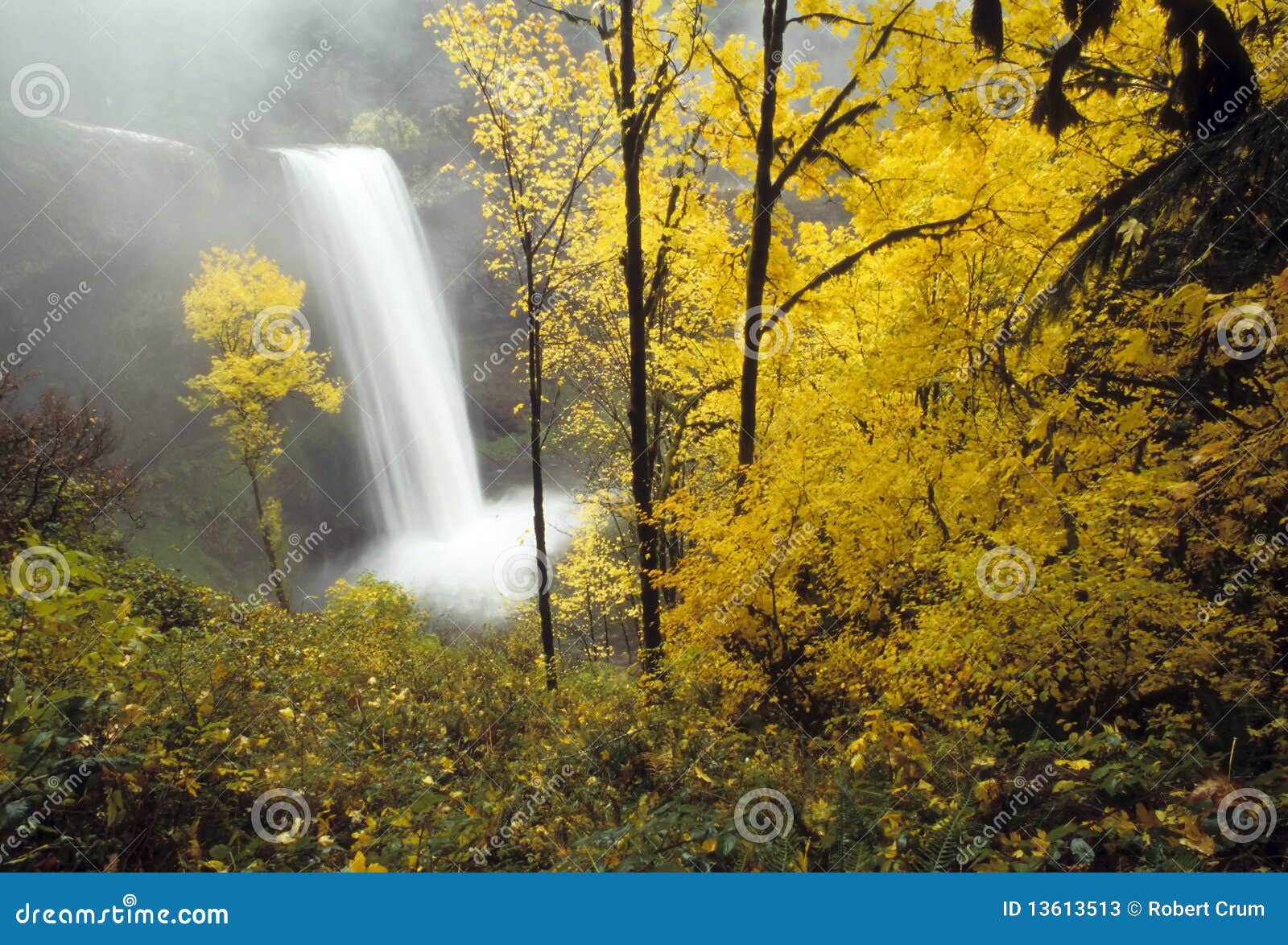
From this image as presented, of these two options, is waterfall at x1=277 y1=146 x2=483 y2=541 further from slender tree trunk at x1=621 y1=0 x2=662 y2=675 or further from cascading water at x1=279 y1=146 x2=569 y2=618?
slender tree trunk at x1=621 y1=0 x2=662 y2=675

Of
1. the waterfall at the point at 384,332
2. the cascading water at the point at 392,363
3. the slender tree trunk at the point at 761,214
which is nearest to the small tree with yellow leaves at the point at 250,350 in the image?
the cascading water at the point at 392,363

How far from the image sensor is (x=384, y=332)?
35625 mm

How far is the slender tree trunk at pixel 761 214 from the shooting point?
7367mm

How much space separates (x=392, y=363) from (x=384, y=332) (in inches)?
74.3

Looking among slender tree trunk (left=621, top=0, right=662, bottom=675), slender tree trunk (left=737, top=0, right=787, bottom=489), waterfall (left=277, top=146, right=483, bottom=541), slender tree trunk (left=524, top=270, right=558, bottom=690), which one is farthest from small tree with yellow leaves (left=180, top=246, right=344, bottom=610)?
slender tree trunk (left=737, top=0, right=787, bottom=489)

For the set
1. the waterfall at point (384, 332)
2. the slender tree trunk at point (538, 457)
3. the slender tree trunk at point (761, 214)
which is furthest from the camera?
the waterfall at point (384, 332)

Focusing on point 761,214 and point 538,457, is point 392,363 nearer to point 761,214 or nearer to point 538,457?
point 538,457

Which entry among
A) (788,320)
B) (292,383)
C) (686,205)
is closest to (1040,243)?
(788,320)

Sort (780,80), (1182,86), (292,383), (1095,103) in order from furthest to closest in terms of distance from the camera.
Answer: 1. (292,383)
2. (780,80)
3. (1095,103)
4. (1182,86)

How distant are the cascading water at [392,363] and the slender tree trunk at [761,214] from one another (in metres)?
25.2

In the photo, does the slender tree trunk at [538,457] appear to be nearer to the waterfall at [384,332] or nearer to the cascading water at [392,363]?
the cascading water at [392,363]

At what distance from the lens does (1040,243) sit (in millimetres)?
7320

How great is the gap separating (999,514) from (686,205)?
6134 mm

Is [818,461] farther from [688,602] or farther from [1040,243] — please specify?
[1040,243]
